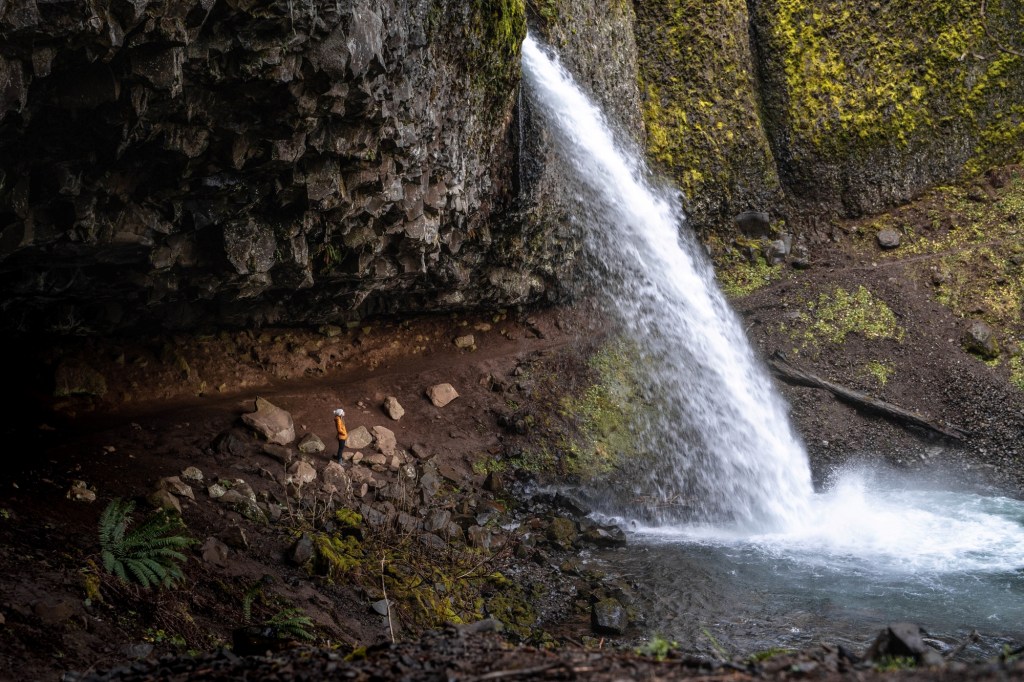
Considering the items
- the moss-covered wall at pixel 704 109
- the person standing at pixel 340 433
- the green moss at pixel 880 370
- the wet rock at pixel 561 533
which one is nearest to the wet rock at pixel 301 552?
the person standing at pixel 340 433

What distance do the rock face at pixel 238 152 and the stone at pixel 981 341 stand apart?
32.4 feet

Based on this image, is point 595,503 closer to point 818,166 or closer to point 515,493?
point 515,493

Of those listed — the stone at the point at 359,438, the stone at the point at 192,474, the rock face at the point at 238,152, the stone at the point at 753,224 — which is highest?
the stone at the point at 753,224

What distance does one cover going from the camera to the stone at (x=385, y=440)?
34.8 ft

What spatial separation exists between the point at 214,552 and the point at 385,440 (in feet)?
13.1

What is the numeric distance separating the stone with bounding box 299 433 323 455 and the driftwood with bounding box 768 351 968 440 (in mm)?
8825

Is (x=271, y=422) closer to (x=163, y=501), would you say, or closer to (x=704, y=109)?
(x=163, y=501)

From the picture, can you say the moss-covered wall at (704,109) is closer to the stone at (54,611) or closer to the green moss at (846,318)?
the green moss at (846,318)

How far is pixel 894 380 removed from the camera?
44.9 feet

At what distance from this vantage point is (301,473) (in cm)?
939

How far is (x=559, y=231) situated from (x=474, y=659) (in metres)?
10.2

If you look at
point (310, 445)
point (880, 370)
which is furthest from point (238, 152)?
point (880, 370)

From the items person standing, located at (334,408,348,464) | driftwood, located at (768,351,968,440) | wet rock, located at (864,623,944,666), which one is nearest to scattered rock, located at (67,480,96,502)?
person standing, located at (334,408,348,464)

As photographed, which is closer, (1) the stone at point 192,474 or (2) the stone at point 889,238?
(1) the stone at point 192,474
